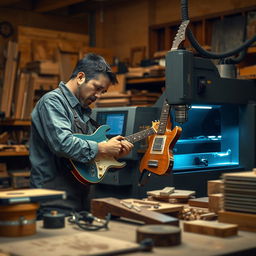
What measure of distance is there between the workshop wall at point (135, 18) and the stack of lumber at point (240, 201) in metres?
4.55

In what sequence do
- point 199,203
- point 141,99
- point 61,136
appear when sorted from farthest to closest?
1. point 141,99
2. point 61,136
3. point 199,203

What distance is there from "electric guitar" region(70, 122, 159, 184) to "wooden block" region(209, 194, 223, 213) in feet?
2.81

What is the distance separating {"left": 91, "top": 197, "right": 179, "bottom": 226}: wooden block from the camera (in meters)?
2.17

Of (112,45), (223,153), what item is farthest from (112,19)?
(223,153)

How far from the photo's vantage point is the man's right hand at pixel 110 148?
313 centimetres

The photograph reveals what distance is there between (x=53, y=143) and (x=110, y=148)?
0.43 m

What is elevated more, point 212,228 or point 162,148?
point 162,148

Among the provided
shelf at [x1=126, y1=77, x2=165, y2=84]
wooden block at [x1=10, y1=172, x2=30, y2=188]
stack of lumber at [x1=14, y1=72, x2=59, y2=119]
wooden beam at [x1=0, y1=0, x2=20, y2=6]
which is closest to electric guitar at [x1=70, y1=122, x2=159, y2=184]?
shelf at [x1=126, y1=77, x2=165, y2=84]

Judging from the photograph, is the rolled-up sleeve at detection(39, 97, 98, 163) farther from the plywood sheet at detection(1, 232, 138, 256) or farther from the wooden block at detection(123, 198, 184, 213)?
the plywood sheet at detection(1, 232, 138, 256)

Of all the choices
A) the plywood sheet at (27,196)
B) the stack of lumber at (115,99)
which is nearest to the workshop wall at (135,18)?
the stack of lumber at (115,99)

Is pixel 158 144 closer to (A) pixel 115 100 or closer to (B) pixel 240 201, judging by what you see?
(B) pixel 240 201

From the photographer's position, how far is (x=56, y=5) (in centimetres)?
742

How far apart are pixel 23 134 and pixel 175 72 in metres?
4.38

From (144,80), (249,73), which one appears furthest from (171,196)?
(144,80)
